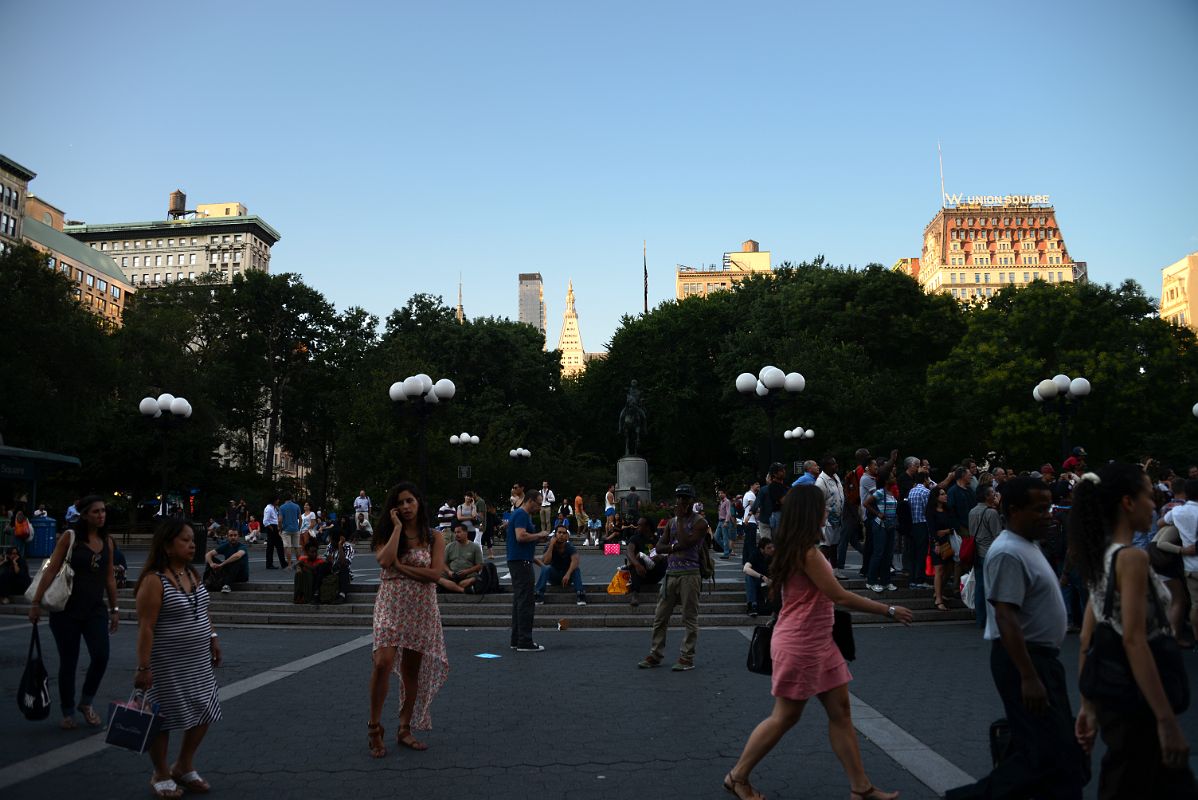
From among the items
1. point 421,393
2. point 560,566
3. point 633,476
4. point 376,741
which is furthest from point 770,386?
point 633,476

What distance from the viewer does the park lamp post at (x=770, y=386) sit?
15930 millimetres

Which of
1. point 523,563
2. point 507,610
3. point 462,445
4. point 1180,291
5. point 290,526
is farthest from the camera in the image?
point 1180,291

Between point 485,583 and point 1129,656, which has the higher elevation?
point 1129,656

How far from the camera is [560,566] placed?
1484cm

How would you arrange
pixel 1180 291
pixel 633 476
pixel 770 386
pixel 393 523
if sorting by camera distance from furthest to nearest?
1. pixel 1180 291
2. pixel 633 476
3. pixel 770 386
4. pixel 393 523

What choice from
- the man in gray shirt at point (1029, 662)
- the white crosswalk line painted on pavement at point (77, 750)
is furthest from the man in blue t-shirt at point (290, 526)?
the man in gray shirt at point (1029, 662)

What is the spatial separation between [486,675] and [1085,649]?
6.50 m

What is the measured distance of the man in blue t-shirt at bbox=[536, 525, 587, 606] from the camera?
14.0m

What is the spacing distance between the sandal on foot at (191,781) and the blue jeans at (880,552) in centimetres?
1070

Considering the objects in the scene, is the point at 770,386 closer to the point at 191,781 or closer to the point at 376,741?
the point at 376,741

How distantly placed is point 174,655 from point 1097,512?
466 cm

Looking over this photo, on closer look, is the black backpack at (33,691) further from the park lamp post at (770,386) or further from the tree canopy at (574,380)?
the tree canopy at (574,380)

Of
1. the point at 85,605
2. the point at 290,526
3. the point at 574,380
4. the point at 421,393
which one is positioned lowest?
the point at 85,605

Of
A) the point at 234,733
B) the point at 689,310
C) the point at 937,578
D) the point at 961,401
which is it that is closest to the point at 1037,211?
Answer: the point at 689,310
